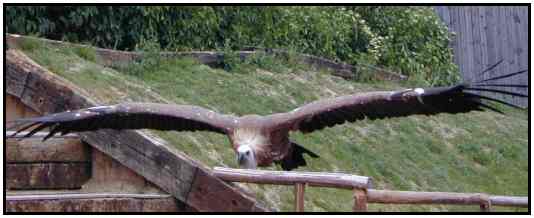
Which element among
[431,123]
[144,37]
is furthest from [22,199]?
[431,123]

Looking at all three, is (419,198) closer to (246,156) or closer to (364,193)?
(364,193)

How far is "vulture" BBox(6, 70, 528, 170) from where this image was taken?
554cm

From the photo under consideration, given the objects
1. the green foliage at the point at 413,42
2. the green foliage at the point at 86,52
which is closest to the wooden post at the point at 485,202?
the green foliage at the point at 86,52

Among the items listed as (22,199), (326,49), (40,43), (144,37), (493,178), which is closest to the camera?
(22,199)

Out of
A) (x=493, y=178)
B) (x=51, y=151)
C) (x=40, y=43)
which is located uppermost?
(x=40, y=43)

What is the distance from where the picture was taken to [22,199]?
5.32 metres

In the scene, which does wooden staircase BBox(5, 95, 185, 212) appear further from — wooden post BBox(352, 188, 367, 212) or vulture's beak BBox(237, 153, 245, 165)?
wooden post BBox(352, 188, 367, 212)

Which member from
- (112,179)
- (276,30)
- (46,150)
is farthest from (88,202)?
(276,30)

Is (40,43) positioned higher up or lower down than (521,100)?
higher up

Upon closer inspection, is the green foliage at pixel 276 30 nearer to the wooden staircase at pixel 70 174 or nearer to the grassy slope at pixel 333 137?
the grassy slope at pixel 333 137

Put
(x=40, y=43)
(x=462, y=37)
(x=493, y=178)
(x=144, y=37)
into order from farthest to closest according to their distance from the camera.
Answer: (x=462, y=37)
(x=144, y=37)
(x=493, y=178)
(x=40, y=43)

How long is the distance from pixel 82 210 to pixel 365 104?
152cm

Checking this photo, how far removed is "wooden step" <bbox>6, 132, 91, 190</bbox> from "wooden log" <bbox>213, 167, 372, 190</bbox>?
106 centimetres

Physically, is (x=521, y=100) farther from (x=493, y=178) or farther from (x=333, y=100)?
(x=333, y=100)
